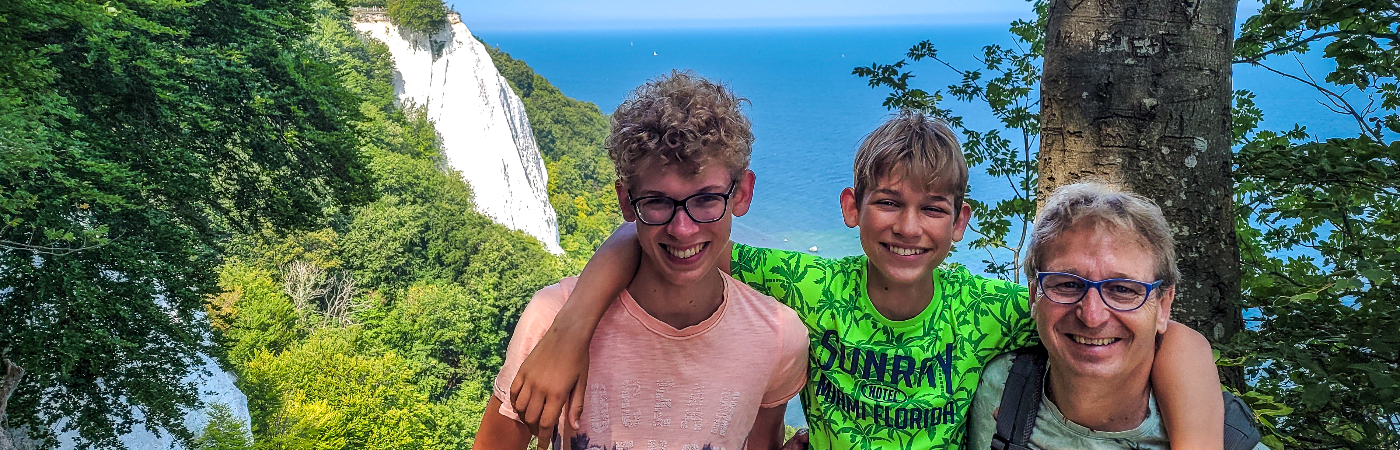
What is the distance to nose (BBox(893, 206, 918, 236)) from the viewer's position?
185 centimetres

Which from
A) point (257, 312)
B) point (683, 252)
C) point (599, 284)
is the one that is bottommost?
point (257, 312)

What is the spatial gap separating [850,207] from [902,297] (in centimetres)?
26

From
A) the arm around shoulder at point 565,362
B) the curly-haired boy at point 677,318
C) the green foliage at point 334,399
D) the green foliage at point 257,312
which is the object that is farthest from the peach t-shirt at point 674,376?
the green foliage at point 257,312

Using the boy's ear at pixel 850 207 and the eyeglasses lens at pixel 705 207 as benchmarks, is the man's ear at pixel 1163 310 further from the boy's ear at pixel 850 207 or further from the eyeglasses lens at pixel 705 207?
the eyeglasses lens at pixel 705 207

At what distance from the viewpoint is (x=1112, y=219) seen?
1673 mm

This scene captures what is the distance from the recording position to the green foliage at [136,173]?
947cm

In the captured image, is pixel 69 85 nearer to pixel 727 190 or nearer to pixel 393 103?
pixel 727 190

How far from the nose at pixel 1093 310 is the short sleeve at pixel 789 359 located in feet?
1.94

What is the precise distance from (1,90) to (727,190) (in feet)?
34.9

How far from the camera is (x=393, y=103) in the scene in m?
43.5

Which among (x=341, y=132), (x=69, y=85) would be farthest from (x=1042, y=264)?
(x=341, y=132)

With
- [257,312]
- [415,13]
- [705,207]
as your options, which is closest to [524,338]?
[705,207]

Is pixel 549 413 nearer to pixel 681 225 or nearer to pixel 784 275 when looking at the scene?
pixel 681 225

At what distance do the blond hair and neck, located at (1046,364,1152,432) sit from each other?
0.48 m
